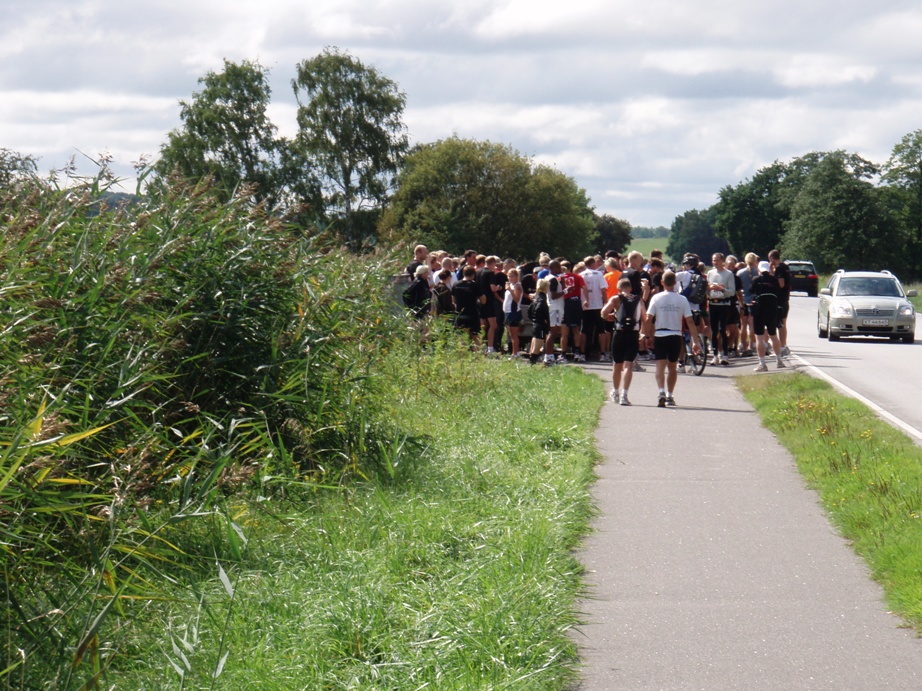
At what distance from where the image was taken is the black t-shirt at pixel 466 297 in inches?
791

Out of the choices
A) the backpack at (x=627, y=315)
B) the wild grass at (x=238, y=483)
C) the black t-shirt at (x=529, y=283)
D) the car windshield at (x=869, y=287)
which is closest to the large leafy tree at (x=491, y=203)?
the car windshield at (x=869, y=287)

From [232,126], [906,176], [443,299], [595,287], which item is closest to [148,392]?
[443,299]

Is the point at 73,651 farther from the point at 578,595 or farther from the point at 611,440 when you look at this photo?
the point at 611,440

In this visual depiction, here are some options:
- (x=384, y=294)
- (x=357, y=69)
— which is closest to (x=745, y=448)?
(x=384, y=294)

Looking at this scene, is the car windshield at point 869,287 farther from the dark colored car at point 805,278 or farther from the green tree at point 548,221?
the green tree at point 548,221

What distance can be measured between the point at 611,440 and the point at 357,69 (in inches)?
2050

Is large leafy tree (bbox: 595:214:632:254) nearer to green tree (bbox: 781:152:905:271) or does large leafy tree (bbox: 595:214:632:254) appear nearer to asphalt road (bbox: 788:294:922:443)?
green tree (bbox: 781:152:905:271)

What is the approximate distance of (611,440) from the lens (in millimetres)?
12312

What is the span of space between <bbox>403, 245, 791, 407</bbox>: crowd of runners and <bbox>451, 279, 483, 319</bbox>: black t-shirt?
16mm

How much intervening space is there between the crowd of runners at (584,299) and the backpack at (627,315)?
281 centimetres

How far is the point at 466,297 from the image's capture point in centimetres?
2014

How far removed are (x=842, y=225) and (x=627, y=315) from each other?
90.4m

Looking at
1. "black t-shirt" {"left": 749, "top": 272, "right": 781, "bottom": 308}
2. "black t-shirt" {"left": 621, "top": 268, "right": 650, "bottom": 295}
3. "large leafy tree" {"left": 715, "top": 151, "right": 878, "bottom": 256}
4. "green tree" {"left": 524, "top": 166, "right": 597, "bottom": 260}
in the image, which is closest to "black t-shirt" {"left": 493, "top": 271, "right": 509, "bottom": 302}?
"black t-shirt" {"left": 621, "top": 268, "right": 650, "bottom": 295}

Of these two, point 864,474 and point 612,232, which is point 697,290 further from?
point 612,232
